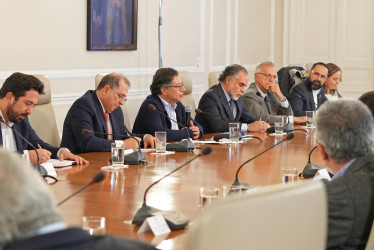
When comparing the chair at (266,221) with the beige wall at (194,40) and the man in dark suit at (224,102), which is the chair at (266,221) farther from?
the beige wall at (194,40)

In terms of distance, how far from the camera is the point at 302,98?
7.11m

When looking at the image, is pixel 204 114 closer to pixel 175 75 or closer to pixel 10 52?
pixel 175 75

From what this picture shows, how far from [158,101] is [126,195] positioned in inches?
→ 92.7

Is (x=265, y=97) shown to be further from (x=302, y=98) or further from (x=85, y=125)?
(x=85, y=125)

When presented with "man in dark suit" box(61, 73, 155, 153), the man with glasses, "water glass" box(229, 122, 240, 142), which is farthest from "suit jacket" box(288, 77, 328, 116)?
"man in dark suit" box(61, 73, 155, 153)

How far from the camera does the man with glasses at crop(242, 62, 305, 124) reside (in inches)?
251

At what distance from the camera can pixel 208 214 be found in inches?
56.2

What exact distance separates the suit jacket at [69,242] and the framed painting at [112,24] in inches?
218

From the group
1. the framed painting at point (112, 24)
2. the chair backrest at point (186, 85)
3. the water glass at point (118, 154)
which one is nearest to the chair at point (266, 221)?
the water glass at point (118, 154)

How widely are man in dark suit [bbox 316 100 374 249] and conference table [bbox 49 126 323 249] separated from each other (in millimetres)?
505

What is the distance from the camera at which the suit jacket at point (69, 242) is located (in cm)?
124

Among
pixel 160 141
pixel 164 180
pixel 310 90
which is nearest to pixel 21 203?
pixel 164 180

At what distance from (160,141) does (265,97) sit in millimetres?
2589

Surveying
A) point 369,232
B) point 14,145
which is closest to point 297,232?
point 369,232
